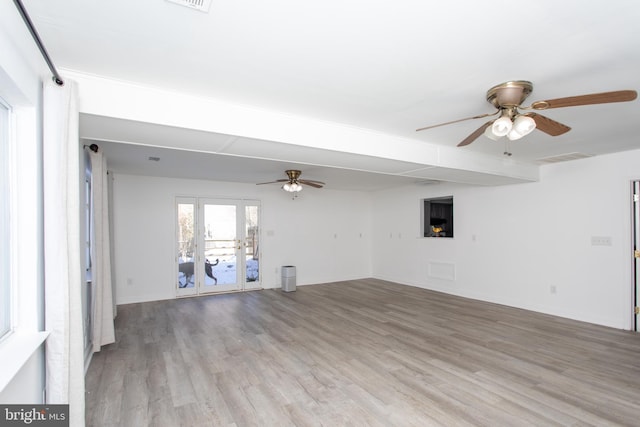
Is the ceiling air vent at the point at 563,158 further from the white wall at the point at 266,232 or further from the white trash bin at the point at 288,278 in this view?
the white trash bin at the point at 288,278

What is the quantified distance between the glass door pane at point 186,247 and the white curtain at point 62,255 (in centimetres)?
491

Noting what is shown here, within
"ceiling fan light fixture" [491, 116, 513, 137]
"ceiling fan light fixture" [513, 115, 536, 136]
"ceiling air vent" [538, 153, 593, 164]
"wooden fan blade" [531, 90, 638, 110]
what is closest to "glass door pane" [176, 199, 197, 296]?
"ceiling fan light fixture" [491, 116, 513, 137]

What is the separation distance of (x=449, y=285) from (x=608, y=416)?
443cm

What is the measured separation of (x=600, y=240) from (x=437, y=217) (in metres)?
3.63

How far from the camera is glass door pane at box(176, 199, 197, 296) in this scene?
22.0 feet

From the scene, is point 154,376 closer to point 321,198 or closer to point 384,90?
point 384,90

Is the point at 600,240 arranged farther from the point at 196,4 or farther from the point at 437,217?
the point at 196,4

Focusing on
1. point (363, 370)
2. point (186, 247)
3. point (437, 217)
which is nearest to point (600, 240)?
point (437, 217)

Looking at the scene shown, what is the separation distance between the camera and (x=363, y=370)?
3279mm

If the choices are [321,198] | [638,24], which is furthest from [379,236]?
[638,24]

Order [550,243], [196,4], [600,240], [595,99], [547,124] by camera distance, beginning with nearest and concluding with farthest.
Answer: [196,4] → [595,99] → [547,124] → [600,240] → [550,243]

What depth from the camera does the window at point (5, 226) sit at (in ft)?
5.53

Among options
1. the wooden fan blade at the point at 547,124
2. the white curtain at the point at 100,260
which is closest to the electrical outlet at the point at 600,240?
the wooden fan blade at the point at 547,124

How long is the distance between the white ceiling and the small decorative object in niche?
4.76 m
